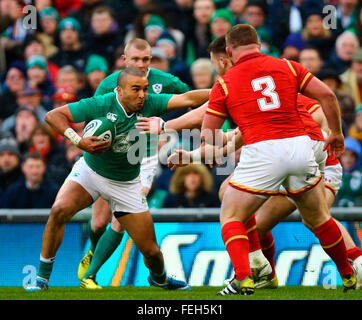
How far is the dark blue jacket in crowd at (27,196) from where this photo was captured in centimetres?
1018

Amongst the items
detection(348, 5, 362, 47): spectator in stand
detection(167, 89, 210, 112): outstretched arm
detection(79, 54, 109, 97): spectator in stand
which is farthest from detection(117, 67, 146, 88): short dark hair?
detection(348, 5, 362, 47): spectator in stand

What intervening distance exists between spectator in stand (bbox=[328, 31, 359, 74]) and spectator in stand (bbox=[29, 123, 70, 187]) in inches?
166

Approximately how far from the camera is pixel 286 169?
641cm

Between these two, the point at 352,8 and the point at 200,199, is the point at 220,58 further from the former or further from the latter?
the point at 352,8

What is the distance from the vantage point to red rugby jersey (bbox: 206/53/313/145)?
642cm

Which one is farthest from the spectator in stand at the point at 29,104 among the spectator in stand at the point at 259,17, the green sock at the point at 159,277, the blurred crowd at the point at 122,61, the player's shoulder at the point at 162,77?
the green sock at the point at 159,277

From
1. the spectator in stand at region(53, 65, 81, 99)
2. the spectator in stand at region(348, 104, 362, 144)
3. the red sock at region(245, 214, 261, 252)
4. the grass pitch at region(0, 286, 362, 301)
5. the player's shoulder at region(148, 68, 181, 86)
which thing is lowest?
the grass pitch at region(0, 286, 362, 301)

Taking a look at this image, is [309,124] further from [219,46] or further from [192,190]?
[192,190]

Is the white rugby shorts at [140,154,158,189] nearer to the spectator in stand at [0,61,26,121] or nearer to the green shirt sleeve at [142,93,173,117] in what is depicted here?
the green shirt sleeve at [142,93,173,117]

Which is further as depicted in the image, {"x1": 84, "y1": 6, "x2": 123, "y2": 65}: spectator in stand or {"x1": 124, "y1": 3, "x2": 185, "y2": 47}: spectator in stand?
{"x1": 84, "y1": 6, "x2": 123, "y2": 65}: spectator in stand

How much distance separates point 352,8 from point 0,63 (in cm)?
601

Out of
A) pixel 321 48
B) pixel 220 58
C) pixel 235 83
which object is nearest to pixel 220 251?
pixel 220 58

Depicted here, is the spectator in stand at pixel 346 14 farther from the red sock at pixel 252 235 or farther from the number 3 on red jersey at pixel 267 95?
the number 3 on red jersey at pixel 267 95

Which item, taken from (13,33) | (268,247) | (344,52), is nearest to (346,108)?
(344,52)
